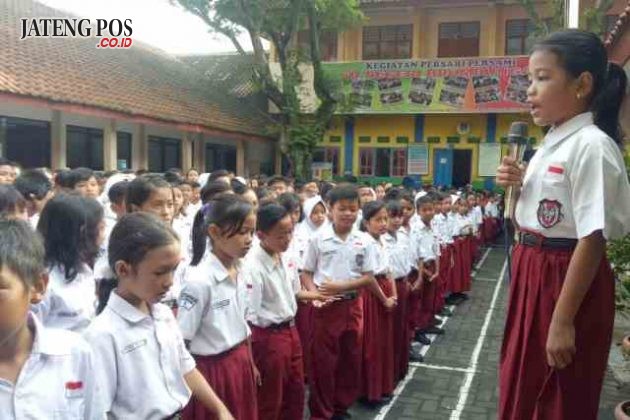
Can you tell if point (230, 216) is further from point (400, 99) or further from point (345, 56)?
point (345, 56)

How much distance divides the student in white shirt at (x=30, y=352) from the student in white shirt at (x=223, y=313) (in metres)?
0.86

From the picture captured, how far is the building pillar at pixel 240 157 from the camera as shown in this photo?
15.8 meters

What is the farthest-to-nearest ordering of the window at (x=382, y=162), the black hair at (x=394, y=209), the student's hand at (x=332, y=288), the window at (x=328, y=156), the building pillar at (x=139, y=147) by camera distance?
the window at (x=328, y=156) < the window at (x=382, y=162) < the building pillar at (x=139, y=147) < the black hair at (x=394, y=209) < the student's hand at (x=332, y=288)

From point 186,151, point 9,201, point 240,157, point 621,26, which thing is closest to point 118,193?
point 9,201

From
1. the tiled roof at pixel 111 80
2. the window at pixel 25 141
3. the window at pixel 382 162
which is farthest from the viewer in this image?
the window at pixel 382 162

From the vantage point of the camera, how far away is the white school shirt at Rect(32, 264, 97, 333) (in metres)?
2.18

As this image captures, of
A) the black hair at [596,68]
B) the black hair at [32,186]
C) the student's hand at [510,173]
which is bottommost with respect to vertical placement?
the black hair at [32,186]

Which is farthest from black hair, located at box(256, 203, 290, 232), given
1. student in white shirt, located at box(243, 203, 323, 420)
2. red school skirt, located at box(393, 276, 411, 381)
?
red school skirt, located at box(393, 276, 411, 381)

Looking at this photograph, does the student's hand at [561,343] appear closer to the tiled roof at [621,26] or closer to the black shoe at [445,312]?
the tiled roof at [621,26]

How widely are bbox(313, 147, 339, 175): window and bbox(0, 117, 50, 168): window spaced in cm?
878

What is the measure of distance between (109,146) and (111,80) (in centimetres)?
166

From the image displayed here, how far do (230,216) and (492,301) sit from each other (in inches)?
229

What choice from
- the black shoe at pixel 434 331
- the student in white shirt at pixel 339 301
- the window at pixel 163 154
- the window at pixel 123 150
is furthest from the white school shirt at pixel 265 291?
the window at pixel 163 154

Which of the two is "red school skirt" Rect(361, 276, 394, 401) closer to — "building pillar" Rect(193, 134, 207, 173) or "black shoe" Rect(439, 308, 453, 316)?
"black shoe" Rect(439, 308, 453, 316)
